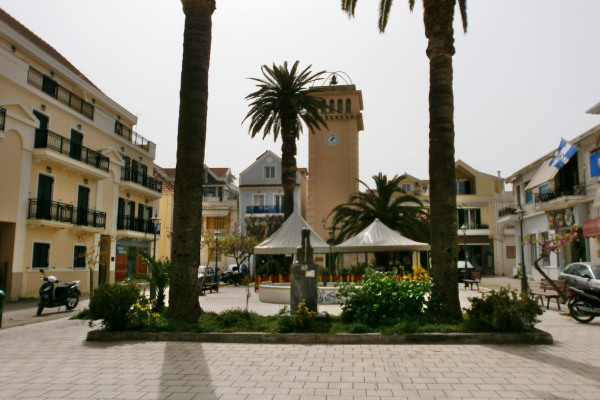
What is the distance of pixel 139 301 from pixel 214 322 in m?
1.76

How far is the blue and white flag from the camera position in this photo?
2595 cm

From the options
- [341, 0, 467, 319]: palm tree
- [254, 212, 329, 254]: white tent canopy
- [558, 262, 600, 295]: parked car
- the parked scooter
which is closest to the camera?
[341, 0, 467, 319]: palm tree

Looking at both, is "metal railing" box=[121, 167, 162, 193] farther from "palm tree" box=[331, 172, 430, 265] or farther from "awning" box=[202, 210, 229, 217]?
"awning" box=[202, 210, 229, 217]

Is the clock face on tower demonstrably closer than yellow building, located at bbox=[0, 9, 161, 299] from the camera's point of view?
No

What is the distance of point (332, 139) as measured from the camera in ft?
144

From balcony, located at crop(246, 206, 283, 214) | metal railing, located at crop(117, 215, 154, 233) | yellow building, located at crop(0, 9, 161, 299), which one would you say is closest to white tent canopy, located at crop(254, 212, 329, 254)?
yellow building, located at crop(0, 9, 161, 299)

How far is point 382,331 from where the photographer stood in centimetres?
952

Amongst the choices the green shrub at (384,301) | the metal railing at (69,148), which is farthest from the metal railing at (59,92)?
the green shrub at (384,301)

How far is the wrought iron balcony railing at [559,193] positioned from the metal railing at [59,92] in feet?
93.6

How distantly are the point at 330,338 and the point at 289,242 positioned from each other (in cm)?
1123

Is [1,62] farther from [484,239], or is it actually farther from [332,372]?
[484,239]

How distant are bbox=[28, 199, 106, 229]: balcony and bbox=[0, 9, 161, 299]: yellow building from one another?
0.04 m

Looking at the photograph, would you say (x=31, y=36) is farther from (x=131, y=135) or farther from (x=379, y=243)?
(x=379, y=243)

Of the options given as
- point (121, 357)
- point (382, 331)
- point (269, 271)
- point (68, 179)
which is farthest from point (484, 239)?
point (121, 357)
